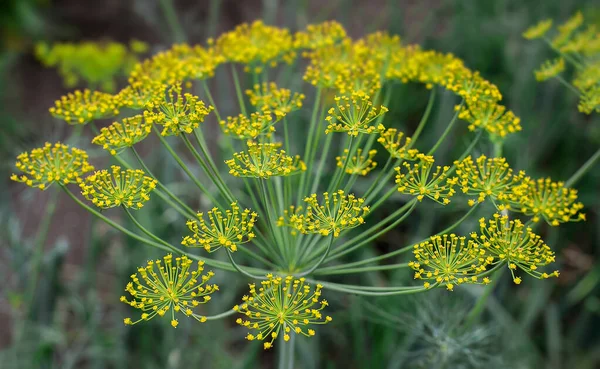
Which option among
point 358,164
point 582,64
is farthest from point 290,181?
point 582,64

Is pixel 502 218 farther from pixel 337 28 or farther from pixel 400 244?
pixel 400 244

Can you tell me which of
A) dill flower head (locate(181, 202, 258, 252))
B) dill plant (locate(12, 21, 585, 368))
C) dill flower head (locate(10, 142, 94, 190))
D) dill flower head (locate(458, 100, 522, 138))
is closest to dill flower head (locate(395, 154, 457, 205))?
dill plant (locate(12, 21, 585, 368))

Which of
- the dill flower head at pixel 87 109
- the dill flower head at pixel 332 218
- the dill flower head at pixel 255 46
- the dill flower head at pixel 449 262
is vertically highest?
the dill flower head at pixel 255 46

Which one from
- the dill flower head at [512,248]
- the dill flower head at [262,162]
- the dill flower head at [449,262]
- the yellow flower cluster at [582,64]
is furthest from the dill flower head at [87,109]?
the yellow flower cluster at [582,64]

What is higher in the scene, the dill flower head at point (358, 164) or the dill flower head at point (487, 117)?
the dill flower head at point (487, 117)

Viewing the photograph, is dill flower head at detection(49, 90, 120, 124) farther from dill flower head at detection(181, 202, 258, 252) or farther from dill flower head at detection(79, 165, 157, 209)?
dill flower head at detection(181, 202, 258, 252)

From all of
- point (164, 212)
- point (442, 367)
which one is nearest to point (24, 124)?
point (164, 212)

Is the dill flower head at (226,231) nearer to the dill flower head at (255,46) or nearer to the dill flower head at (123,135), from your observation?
the dill flower head at (123,135)
